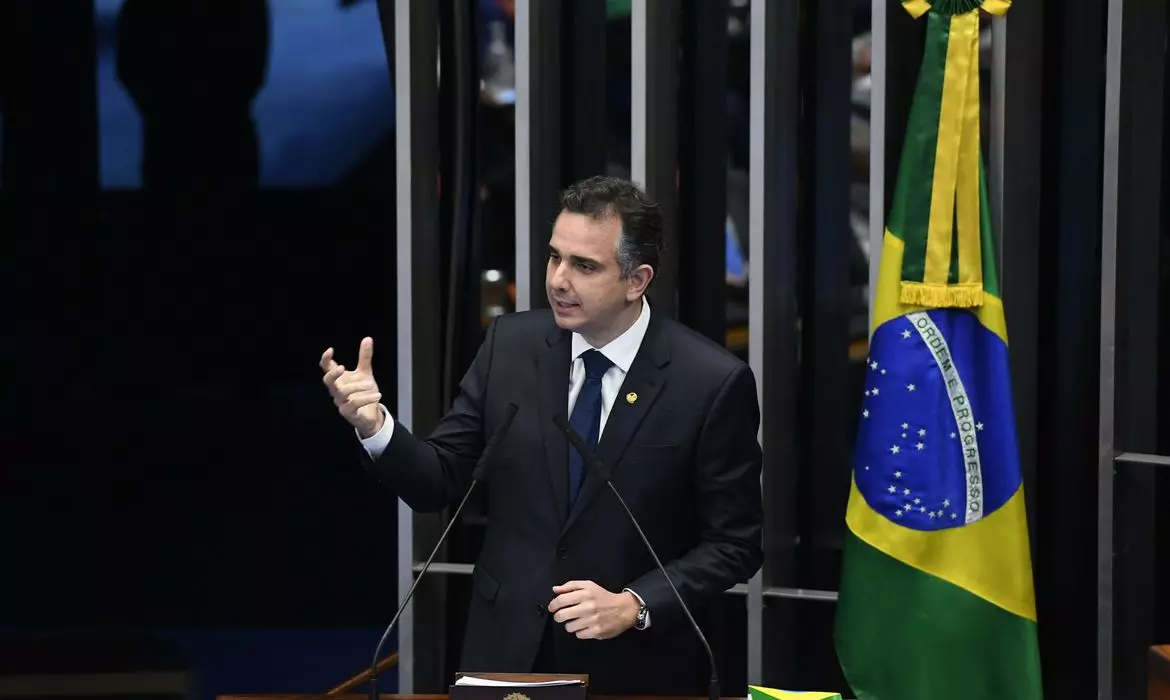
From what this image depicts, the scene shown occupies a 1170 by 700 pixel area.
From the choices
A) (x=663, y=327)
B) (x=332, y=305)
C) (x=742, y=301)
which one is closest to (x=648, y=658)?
(x=663, y=327)

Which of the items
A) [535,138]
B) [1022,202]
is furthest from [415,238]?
[1022,202]

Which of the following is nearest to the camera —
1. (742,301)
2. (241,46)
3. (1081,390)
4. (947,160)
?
(947,160)

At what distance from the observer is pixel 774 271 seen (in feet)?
11.4

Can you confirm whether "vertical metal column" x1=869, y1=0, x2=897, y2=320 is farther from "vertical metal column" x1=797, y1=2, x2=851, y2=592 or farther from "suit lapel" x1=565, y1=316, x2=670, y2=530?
"suit lapel" x1=565, y1=316, x2=670, y2=530

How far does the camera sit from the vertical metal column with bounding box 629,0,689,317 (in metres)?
3.48

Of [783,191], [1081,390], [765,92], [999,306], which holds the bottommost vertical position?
[1081,390]

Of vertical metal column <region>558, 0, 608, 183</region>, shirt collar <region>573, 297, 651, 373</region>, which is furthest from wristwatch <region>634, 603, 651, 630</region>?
vertical metal column <region>558, 0, 608, 183</region>

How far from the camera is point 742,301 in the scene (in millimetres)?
3637

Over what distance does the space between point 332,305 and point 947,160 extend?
132 inches

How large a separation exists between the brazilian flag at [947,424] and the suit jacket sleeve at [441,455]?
909mm

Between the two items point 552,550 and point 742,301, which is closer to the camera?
point 552,550

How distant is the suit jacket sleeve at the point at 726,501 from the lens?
2.40 metres

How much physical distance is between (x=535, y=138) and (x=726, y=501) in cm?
146

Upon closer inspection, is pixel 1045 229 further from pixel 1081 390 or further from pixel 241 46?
pixel 241 46
